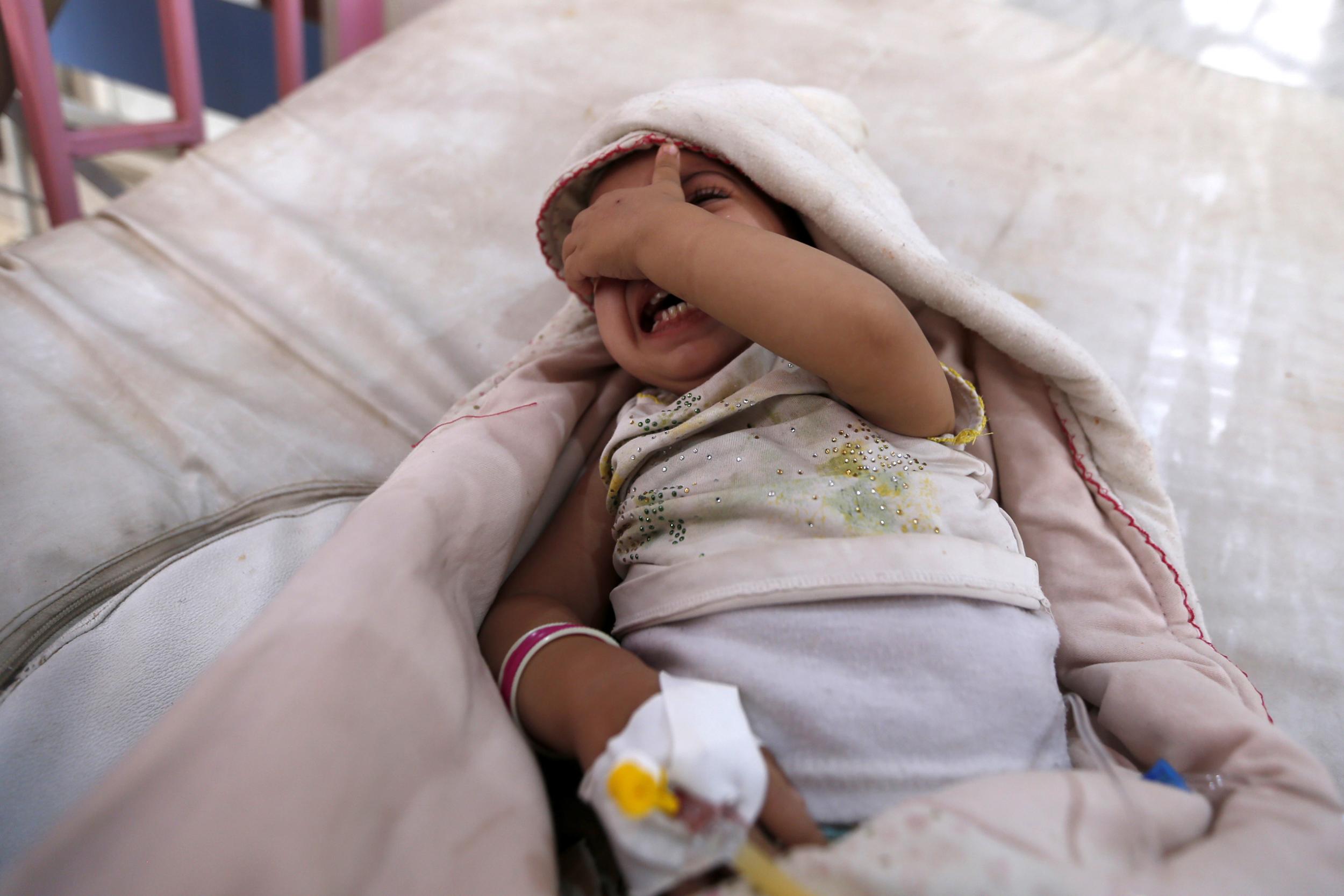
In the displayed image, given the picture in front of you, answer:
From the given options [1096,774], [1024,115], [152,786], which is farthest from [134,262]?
[1024,115]

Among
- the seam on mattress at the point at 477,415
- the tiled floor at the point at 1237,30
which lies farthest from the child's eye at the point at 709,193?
the tiled floor at the point at 1237,30

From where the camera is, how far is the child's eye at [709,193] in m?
0.80

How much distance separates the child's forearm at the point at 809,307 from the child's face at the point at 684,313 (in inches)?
3.4

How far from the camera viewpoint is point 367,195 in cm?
117

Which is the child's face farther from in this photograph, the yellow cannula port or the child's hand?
the yellow cannula port

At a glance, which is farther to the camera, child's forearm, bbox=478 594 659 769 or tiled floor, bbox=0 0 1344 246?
tiled floor, bbox=0 0 1344 246

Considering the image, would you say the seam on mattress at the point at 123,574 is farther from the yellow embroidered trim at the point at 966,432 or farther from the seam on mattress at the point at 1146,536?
the seam on mattress at the point at 1146,536

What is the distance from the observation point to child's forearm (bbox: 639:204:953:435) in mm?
611

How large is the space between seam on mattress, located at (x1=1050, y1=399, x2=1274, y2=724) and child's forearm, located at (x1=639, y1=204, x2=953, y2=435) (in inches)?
8.4

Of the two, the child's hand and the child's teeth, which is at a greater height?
the child's hand

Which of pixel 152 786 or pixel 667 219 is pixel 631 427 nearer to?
pixel 667 219

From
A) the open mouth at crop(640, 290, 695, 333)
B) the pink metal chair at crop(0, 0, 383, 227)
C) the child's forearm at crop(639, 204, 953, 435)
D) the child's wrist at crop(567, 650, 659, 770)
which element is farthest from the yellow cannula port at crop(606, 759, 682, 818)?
the pink metal chair at crop(0, 0, 383, 227)

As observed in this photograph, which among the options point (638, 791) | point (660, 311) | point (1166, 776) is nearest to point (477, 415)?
point (660, 311)

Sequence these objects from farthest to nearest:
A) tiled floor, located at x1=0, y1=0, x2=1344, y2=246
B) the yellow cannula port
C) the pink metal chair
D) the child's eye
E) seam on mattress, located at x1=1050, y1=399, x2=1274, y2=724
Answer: tiled floor, located at x1=0, y1=0, x2=1344, y2=246, the pink metal chair, the child's eye, seam on mattress, located at x1=1050, y1=399, x2=1274, y2=724, the yellow cannula port
